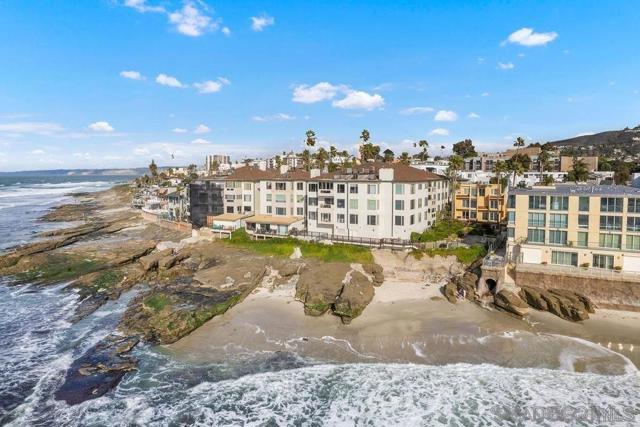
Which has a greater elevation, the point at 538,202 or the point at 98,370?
the point at 538,202

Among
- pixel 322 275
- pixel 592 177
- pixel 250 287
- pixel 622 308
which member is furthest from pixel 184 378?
pixel 592 177

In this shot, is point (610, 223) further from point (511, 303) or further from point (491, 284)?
point (511, 303)

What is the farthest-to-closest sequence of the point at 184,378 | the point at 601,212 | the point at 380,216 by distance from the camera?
the point at 380,216 < the point at 601,212 < the point at 184,378

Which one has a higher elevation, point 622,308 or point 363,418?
point 622,308

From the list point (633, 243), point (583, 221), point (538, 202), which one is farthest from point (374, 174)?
point (633, 243)

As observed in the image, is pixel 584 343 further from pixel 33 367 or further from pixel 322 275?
pixel 33 367

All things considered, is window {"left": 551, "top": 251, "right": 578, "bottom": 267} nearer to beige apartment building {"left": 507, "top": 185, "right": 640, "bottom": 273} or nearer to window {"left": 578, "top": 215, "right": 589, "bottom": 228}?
beige apartment building {"left": 507, "top": 185, "right": 640, "bottom": 273}

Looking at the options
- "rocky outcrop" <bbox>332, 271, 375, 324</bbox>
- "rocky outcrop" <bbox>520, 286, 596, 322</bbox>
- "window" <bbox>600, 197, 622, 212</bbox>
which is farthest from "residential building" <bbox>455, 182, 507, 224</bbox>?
"rocky outcrop" <bbox>332, 271, 375, 324</bbox>

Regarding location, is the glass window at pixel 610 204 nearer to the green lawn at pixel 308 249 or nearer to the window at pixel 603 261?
the window at pixel 603 261

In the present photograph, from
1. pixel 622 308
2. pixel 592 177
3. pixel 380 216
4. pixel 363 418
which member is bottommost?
pixel 363 418
